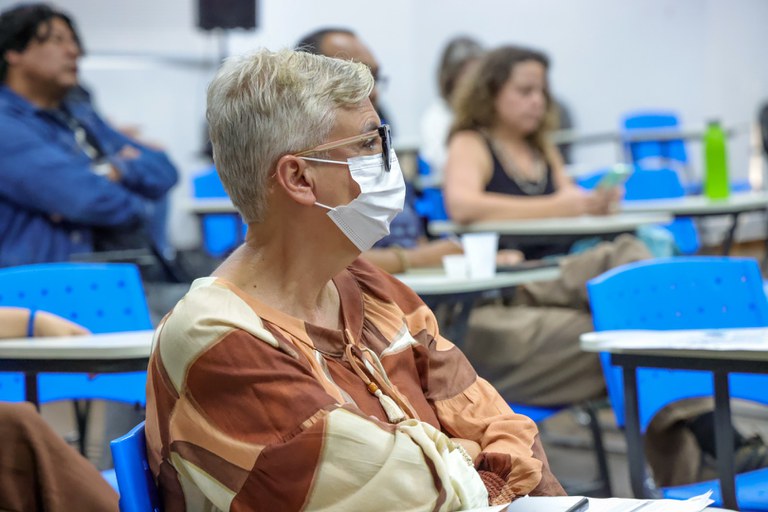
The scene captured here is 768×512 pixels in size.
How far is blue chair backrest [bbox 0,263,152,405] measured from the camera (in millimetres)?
2512

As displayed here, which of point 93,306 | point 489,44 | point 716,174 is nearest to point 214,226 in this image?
point 716,174

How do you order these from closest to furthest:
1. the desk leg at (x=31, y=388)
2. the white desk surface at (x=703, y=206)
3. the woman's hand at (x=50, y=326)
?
the desk leg at (x=31, y=388)
the woman's hand at (x=50, y=326)
the white desk surface at (x=703, y=206)

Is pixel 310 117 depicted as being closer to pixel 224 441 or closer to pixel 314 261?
pixel 314 261

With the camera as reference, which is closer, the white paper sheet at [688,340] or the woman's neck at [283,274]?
the woman's neck at [283,274]

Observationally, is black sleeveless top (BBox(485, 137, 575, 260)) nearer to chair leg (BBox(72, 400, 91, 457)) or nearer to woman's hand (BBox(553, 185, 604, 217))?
woman's hand (BBox(553, 185, 604, 217))

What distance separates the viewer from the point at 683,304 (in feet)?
8.00

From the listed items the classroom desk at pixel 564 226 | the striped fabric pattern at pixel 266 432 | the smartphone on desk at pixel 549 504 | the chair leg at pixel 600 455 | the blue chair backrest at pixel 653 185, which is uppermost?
the striped fabric pattern at pixel 266 432

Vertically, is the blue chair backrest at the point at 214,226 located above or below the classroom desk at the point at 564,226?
below

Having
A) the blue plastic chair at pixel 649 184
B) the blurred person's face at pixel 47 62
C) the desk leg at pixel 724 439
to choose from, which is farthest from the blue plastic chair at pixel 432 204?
the desk leg at pixel 724 439

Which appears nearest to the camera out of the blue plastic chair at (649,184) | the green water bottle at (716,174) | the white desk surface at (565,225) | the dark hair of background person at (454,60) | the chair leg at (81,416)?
the chair leg at (81,416)

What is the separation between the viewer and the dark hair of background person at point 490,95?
4145 mm

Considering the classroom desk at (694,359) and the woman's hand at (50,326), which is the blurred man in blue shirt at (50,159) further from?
the classroom desk at (694,359)

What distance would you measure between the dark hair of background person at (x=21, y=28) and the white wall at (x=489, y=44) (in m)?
4.37

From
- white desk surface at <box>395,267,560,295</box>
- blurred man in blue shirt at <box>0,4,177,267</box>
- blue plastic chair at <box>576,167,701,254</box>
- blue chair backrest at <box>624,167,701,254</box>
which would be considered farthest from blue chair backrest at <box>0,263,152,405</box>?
blue chair backrest at <box>624,167,701,254</box>
